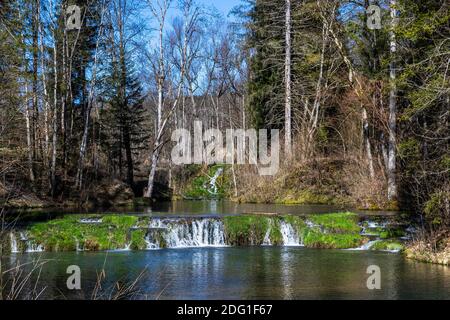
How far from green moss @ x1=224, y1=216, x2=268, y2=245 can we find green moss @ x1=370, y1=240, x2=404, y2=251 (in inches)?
128

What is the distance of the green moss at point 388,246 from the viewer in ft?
48.3

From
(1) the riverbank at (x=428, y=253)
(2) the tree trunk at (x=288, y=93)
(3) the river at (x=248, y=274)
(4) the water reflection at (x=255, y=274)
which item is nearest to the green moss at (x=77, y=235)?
(3) the river at (x=248, y=274)

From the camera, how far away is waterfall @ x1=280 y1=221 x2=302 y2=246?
16.7 metres

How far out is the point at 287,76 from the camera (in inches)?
1099

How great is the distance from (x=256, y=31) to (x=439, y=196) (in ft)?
67.9

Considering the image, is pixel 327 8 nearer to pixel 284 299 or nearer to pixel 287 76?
pixel 287 76

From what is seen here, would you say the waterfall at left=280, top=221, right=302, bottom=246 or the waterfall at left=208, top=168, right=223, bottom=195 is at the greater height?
the waterfall at left=208, top=168, right=223, bottom=195

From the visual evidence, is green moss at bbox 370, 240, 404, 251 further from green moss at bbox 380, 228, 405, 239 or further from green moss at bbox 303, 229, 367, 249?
green moss at bbox 380, 228, 405, 239

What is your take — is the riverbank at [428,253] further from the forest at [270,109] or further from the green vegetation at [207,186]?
the green vegetation at [207,186]

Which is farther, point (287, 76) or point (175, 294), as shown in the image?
point (287, 76)

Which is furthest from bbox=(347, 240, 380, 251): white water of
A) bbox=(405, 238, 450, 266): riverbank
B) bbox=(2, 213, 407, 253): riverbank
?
bbox=(405, 238, 450, 266): riverbank

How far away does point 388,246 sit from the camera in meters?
15.0

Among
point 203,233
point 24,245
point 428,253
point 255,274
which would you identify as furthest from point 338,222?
point 24,245
